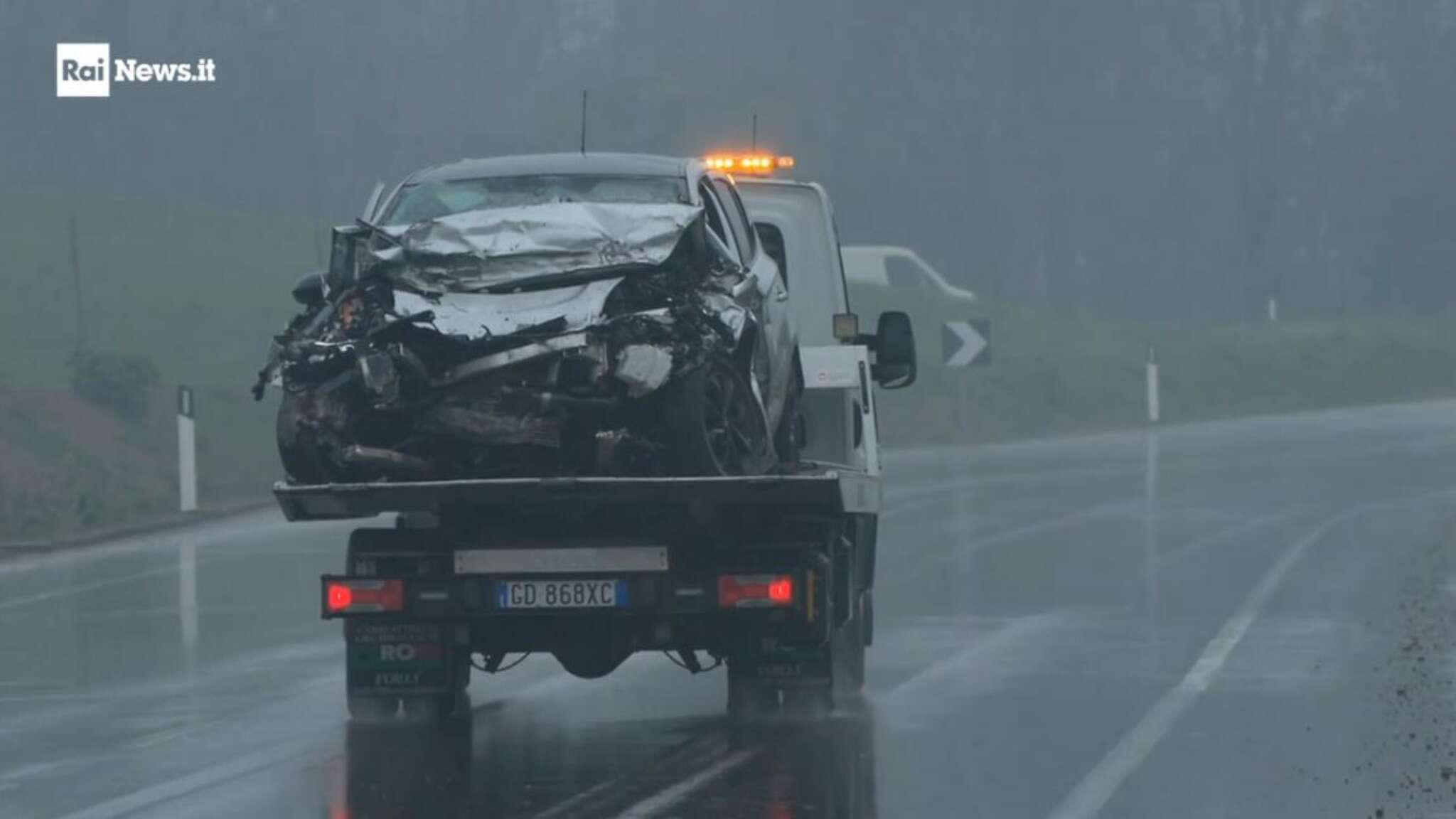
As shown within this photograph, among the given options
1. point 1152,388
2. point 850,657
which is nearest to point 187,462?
point 850,657

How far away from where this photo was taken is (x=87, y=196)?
64.4 metres

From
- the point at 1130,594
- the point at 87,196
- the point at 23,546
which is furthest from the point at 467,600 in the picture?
the point at 87,196

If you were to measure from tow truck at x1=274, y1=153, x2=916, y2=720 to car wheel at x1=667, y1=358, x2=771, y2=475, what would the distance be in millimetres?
120

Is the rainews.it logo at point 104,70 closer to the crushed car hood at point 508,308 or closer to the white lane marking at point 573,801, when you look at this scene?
the crushed car hood at point 508,308

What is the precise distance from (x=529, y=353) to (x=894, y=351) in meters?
4.29

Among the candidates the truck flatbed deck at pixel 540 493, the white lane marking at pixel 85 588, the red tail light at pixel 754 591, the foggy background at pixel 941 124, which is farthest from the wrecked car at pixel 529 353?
the foggy background at pixel 941 124

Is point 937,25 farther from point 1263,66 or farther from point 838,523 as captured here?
point 838,523

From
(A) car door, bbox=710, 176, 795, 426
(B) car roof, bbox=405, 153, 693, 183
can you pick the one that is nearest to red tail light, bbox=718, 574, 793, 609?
(A) car door, bbox=710, 176, 795, 426

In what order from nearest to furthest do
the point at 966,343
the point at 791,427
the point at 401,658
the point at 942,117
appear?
the point at 401,658
the point at 791,427
the point at 966,343
the point at 942,117

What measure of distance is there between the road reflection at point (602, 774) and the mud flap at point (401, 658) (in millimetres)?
216

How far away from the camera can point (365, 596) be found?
1200 centimetres

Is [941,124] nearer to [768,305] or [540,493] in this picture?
[768,305]

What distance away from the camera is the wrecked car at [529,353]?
1139 cm

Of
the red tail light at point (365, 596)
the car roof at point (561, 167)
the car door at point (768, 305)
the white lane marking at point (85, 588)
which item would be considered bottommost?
the white lane marking at point (85, 588)
